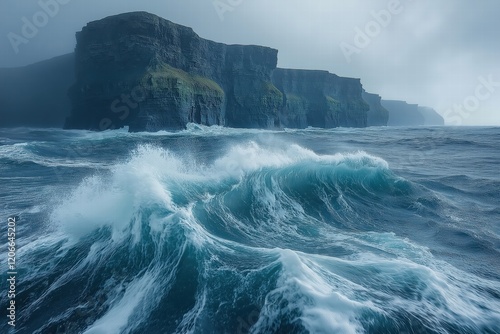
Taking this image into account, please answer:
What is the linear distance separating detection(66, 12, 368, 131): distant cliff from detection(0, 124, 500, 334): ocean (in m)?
35.6

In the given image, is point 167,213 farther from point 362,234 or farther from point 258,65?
point 258,65

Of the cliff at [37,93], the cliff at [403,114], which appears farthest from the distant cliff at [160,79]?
the cliff at [403,114]

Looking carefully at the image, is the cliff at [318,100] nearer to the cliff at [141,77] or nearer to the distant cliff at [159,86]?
the distant cliff at [159,86]

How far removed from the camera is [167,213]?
655cm

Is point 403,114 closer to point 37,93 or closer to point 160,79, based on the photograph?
point 160,79

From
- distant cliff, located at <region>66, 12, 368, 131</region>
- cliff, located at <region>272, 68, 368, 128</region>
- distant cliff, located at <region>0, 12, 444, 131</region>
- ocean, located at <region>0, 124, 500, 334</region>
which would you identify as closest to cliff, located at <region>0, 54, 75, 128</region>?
distant cliff, located at <region>0, 12, 444, 131</region>

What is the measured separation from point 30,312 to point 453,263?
8.48 meters

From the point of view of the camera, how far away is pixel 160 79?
149ft

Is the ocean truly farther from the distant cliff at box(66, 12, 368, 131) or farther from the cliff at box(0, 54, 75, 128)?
the cliff at box(0, 54, 75, 128)

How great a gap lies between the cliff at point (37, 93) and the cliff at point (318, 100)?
Result: 195ft

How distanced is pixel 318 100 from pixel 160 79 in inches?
2384

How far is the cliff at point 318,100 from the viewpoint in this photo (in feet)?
286

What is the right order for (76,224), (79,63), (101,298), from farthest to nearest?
(79,63), (76,224), (101,298)

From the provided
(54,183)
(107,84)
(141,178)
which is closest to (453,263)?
(141,178)
